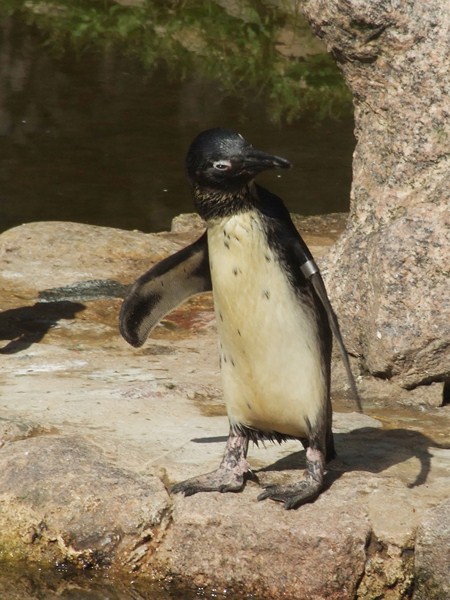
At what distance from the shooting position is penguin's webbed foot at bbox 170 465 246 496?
4598mm

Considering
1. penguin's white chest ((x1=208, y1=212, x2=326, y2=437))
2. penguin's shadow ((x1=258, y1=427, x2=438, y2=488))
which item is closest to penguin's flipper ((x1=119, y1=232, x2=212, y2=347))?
penguin's white chest ((x1=208, y1=212, x2=326, y2=437))

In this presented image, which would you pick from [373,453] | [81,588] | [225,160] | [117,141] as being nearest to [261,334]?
[225,160]

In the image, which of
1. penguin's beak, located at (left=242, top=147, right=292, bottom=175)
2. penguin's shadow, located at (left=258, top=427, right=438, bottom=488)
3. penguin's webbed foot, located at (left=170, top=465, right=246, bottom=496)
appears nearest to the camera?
penguin's beak, located at (left=242, top=147, right=292, bottom=175)

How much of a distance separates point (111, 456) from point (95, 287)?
2478 mm

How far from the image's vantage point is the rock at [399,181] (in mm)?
5648

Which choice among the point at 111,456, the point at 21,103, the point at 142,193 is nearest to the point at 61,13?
the point at 21,103

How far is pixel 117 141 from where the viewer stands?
38.7 ft

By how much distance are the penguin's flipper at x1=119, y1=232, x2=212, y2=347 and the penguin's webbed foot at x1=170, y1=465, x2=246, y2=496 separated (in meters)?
0.58

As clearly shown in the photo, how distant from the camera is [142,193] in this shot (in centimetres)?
1079

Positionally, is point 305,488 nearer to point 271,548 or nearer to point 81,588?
point 271,548

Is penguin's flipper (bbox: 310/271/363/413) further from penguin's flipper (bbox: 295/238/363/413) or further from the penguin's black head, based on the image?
the penguin's black head

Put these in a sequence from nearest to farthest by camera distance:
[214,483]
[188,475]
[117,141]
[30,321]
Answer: [214,483] → [188,475] → [30,321] → [117,141]

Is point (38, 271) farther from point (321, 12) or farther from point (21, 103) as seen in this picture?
point (21, 103)

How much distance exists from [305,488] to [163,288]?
2.94 ft
